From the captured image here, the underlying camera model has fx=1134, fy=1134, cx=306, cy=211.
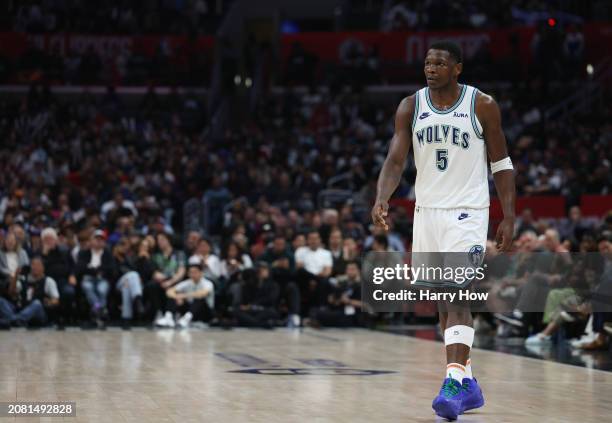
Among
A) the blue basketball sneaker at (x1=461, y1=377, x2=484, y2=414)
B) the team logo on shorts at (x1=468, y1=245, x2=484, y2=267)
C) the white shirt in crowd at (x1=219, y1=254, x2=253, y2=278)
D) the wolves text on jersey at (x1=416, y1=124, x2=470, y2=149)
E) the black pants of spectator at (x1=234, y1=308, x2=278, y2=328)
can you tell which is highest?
the wolves text on jersey at (x1=416, y1=124, x2=470, y2=149)

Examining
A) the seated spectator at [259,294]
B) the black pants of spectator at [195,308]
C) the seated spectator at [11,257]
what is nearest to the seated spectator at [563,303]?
the seated spectator at [259,294]

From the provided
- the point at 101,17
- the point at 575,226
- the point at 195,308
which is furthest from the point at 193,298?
the point at 101,17

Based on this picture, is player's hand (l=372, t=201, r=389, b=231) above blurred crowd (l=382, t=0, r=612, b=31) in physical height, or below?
below

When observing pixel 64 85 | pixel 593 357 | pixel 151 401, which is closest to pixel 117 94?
pixel 64 85

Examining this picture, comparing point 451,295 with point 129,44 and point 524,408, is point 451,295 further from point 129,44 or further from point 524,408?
point 129,44

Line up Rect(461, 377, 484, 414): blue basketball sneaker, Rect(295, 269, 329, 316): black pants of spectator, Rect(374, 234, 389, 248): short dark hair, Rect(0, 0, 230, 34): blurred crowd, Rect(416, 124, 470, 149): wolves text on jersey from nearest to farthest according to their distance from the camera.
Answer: Rect(461, 377, 484, 414): blue basketball sneaker < Rect(416, 124, 470, 149): wolves text on jersey < Rect(295, 269, 329, 316): black pants of spectator < Rect(374, 234, 389, 248): short dark hair < Rect(0, 0, 230, 34): blurred crowd

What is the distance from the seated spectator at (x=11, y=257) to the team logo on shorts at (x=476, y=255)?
9.69 metres

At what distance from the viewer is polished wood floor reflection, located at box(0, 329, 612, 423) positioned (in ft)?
21.6

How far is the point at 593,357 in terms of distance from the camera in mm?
10719

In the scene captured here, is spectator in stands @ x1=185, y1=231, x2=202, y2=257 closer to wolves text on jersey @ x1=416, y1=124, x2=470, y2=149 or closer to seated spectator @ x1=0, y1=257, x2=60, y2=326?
seated spectator @ x1=0, y1=257, x2=60, y2=326

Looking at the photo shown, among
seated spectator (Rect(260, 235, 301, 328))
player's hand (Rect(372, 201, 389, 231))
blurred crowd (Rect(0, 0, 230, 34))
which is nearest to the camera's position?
player's hand (Rect(372, 201, 389, 231))

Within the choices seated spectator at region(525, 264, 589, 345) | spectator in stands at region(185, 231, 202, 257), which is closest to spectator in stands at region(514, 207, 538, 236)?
seated spectator at region(525, 264, 589, 345)

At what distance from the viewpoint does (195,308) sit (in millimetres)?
15500

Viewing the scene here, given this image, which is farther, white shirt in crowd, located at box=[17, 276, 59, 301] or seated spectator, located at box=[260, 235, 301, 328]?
seated spectator, located at box=[260, 235, 301, 328]
